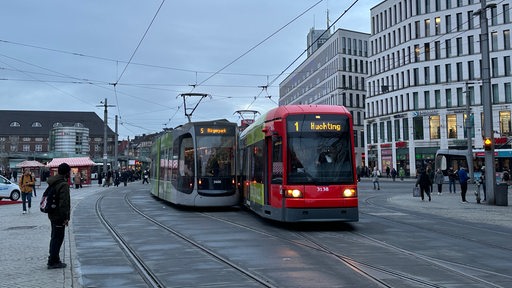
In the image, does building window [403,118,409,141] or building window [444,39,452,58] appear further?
building window [403,118,409,141]

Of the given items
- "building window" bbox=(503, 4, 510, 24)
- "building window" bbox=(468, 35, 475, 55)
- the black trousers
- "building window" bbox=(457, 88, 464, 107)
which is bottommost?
the black trousers

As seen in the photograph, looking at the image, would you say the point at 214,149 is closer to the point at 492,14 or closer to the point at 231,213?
the point at 231,213

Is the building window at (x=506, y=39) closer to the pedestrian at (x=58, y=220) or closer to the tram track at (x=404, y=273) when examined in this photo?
the tram track at (x=404, y=273)

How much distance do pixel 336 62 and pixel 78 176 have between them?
48529 mm

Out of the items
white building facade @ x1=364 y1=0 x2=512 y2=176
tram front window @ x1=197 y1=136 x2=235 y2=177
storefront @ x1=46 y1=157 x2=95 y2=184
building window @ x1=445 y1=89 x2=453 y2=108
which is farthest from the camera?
building window @ x1=445 y1=89 x2=453 y2=108

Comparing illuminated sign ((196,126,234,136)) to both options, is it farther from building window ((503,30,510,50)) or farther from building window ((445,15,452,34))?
building window ((445,15,452,34))

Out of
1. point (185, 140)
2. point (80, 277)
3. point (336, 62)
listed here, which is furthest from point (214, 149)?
point (336, 62)

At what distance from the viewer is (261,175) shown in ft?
49.2

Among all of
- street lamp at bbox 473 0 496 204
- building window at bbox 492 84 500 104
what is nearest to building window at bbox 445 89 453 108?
building window at bbox 492 84 500 104

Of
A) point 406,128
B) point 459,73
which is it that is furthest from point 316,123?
point 406,128

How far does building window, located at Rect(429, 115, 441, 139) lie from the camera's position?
6781cm

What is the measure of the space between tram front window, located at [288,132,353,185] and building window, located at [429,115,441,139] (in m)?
58.5

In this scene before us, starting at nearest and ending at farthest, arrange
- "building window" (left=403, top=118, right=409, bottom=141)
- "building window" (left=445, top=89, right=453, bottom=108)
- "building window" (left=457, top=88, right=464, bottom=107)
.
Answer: "building window" (left=457, top=88, right=464, bottom=107) < "building window" (left=445, top=89, right=453, bottom=108) < "building window" (left=403, top=118, right=409, bottom=141)

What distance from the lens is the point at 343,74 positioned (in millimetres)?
83438
